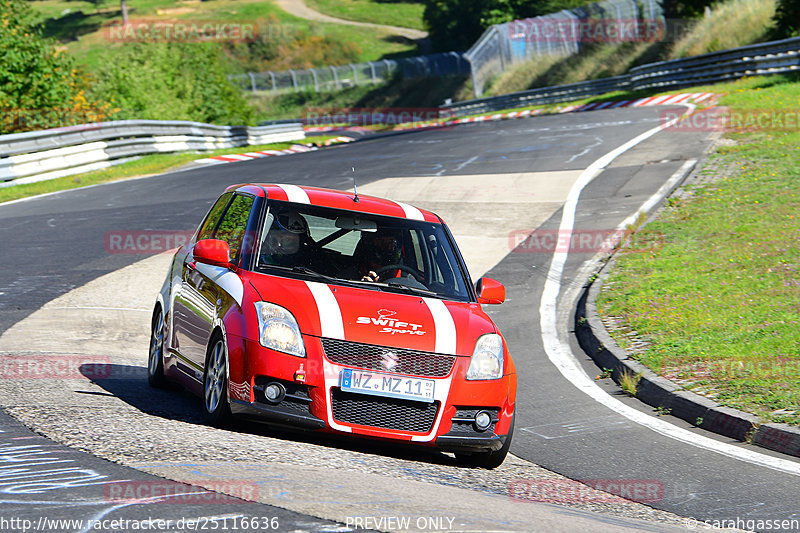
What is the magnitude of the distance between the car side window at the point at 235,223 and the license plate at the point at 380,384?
1.51m

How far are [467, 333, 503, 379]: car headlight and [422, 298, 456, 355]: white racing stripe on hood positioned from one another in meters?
0.18

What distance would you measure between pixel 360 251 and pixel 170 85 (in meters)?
34.3

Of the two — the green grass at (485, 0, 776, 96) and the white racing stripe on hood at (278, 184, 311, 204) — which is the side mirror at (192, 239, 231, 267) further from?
the green grass at (485, 0, 776, 96)

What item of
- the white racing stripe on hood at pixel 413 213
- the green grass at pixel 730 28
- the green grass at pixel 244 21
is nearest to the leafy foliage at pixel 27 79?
the white racing stripe on hood at pixel 413 213

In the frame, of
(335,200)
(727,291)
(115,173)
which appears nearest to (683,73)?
(115,173)

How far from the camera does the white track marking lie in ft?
23.5

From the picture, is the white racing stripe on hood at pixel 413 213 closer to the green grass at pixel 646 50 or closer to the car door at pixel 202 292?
the car door at pixel 202 292

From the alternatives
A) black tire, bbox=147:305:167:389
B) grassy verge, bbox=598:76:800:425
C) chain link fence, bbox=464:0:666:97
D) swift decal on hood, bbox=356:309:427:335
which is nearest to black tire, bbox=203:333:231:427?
Answer: swift decal on hood, bbox=356:309:427:335

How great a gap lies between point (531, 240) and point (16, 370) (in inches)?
384

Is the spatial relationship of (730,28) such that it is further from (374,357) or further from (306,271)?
(374,357)

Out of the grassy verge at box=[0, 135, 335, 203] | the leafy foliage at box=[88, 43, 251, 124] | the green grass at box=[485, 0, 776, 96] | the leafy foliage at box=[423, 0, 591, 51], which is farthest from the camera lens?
the leafy foliage at box=[423, 0, 591, 51]

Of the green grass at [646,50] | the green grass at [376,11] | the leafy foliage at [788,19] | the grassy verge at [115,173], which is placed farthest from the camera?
the green grass at [376,11]

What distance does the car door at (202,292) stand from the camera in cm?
700

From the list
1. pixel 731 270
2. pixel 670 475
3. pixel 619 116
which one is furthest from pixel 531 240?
pixel 619 116
